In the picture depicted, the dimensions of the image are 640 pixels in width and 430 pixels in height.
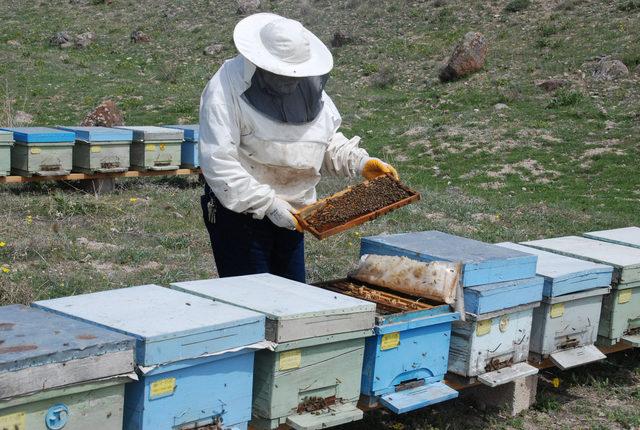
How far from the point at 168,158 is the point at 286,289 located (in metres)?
7.10

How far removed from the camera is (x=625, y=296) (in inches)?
195

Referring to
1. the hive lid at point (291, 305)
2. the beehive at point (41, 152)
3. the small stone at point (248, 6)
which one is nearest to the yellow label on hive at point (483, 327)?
the hive lid at point (291, 305)

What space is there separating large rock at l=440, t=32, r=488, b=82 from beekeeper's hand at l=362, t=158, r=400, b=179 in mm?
12812

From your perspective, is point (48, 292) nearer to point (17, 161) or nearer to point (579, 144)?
point (17, 161)

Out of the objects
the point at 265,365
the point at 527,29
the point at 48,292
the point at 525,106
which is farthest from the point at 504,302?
the point at 527,29

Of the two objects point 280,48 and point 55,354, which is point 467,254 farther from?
point 55,354

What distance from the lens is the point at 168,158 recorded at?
34.3ft

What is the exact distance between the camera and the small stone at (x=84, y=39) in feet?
74.0

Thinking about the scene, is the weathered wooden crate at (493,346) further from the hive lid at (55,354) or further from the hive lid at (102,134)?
the hive lid at (102,134)

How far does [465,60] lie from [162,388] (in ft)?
48.5

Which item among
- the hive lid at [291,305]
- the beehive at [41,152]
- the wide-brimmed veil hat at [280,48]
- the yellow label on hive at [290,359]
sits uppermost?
the wide-brimmed veil hat at [280,48]

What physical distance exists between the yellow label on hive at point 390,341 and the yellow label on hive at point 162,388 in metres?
1.03

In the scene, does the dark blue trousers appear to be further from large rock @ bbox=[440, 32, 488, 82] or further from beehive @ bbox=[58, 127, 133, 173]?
large rock @ bbox=[440, 32, 488, 82]

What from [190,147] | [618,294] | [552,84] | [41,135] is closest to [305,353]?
[618,294]
